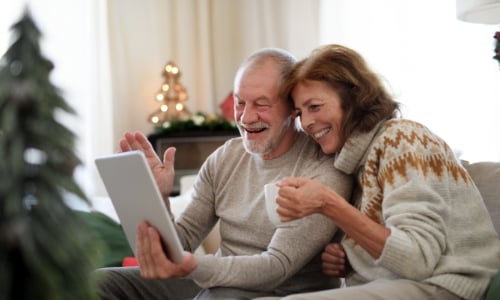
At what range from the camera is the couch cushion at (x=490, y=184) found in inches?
63.8

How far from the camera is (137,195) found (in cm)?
128

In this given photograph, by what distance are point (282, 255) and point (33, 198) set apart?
106 cm

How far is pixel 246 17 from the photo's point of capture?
5.87 m

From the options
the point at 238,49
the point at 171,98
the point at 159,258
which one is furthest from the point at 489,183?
the point at 238,49

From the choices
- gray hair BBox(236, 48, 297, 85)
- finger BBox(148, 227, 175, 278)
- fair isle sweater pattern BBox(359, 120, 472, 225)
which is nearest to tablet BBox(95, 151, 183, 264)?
finger BBox(148, 227, 175, 278)

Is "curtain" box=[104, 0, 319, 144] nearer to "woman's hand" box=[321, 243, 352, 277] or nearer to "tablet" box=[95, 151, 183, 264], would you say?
"woman's hand" box=[321, 243, 352, 277]

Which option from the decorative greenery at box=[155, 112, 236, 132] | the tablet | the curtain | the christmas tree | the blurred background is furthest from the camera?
the curtain

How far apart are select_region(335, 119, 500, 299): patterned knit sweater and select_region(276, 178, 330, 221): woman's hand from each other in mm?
153

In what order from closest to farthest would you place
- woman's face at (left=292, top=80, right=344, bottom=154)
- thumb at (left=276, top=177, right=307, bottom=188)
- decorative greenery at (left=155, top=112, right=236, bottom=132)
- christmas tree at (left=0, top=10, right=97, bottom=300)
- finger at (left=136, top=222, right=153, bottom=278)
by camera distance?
christmas tree at (left=0, top=10, right=97, bottom=300)
finger at (left=136, top=222, right=153, bottom=278)
thumb at (left=276, top=177, right=307, bottom=188)
woman's face at (left=292, top=80, right=344, bottom=154)
decorative greenery at (left=155, top=112, right=236, bottom=132)

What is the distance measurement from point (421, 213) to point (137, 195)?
1.85 ft

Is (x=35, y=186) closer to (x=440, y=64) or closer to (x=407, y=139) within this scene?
(x=407, y=139)

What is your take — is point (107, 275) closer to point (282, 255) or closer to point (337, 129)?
point (282, 255)

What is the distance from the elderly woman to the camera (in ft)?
4.56

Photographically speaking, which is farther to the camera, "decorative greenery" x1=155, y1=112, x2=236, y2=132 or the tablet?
"decorative greenery" x1=155, y1=112, x2=236, y2=132
